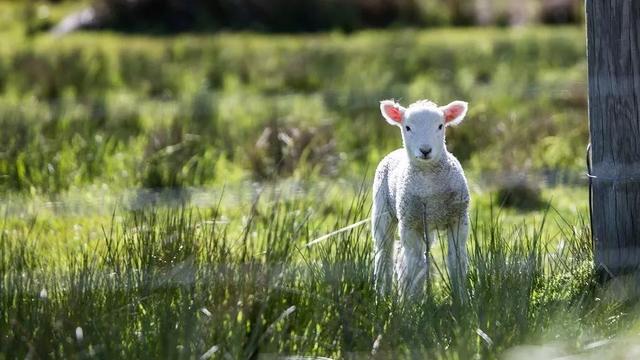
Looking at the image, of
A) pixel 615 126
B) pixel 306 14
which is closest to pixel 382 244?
pixel 615 126

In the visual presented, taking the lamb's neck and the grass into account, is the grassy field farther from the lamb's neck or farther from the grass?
the lamb's neck

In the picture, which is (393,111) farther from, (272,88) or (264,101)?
(272,88)

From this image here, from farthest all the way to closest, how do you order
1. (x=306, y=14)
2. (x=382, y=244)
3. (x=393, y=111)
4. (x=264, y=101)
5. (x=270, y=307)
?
(x=306, y=14) → (x=264, y=101) → (x=393, y=111) → (x=382, y=244) → (x=270, y=307)

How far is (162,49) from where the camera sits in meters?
16.4

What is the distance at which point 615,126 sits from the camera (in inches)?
217

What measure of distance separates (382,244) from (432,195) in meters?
0.34

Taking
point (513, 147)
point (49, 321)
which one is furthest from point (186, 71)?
point (49, 321)

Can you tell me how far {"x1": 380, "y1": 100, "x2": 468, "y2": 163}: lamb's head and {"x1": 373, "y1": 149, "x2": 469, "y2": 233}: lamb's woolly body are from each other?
67 mm

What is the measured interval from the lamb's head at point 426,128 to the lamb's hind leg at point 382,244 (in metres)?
0.38

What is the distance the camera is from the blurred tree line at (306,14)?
66.2ft

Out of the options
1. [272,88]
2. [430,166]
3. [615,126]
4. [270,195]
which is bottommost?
[272,88]

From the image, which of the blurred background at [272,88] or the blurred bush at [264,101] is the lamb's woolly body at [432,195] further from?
the blurred bush at [264,101]

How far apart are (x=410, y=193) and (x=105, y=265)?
1.38 metres

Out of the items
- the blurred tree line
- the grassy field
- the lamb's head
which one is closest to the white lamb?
the lamb's head
